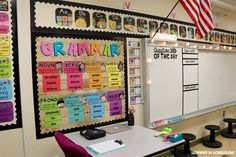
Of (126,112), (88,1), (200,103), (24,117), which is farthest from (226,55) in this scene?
(24,117)

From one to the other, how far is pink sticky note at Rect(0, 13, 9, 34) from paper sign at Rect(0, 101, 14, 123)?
0.68 meters

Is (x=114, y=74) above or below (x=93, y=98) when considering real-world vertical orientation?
above

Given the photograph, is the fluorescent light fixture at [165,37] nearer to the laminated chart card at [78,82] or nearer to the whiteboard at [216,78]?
the laminated chart card at [78,82]

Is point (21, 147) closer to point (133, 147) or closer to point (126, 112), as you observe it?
point (133, 147)

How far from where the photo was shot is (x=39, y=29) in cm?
208

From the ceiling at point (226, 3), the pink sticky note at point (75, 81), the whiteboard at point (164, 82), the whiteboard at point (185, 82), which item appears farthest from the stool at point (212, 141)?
the pink sticky note at point (75, 81)

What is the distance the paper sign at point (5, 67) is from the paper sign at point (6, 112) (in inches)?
10.4

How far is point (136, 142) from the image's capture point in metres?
1.91

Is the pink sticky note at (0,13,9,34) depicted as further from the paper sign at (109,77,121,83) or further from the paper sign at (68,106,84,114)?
the paper sign at (109,77,121,83)

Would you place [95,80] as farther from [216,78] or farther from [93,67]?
[216,78]

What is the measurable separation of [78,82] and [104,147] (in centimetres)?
86

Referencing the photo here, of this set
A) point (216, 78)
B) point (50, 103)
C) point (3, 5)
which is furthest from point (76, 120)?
point (216, 78)

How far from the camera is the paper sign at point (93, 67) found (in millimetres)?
2406

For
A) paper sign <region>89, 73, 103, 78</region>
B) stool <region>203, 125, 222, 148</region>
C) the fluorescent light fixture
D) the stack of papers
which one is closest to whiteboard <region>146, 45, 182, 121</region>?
the fluorescent light fixture
